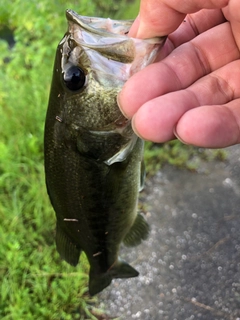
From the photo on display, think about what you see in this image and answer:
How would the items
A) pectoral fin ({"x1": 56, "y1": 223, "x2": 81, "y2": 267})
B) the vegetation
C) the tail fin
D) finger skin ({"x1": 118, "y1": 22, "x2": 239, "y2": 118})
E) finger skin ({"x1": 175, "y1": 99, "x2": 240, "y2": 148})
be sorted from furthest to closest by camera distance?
1. the vegetation
2. the tail fin
3. pectoral fin ({"x1": 56, "y1": 223, "x2": 81, "y2": 267})
4. finger skin ({"x1": 118, "y1": 22, "x2": 239, "y2": 118})
5. finger skin ({"x1": 175, "y1": 99, "x2": 240, "y2": 148})

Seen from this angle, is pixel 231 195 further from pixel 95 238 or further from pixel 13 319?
pixel 13 319

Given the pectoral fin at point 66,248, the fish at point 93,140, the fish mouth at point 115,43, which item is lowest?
the pectoral fin at point 66,248

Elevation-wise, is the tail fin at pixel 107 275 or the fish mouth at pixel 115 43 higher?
the fish mouth at pixel 115 43

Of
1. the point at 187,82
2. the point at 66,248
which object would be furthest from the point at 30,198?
the point at 187,82

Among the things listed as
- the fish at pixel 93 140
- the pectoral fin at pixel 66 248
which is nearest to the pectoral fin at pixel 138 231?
the fish at pixel 93 140

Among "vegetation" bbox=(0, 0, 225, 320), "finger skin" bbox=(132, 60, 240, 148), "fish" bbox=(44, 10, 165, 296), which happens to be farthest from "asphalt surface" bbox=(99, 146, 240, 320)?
"finger skin" bbox=(132, 60, 240, 148)

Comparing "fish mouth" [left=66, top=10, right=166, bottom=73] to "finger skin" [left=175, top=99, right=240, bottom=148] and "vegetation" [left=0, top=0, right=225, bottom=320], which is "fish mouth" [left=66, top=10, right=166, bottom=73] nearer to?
"finger skin" [left=175, top=99, right=240, bottom=148]

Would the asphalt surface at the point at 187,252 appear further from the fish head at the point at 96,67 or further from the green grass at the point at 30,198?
the fish head at the point at 96,67

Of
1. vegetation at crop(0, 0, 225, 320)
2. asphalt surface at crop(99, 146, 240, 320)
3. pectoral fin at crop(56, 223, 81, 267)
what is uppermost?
pectoral fin at crop(56, 223, 81, 267)

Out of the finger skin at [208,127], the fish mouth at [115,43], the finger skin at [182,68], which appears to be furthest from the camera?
the fish mouth at [115,43]
